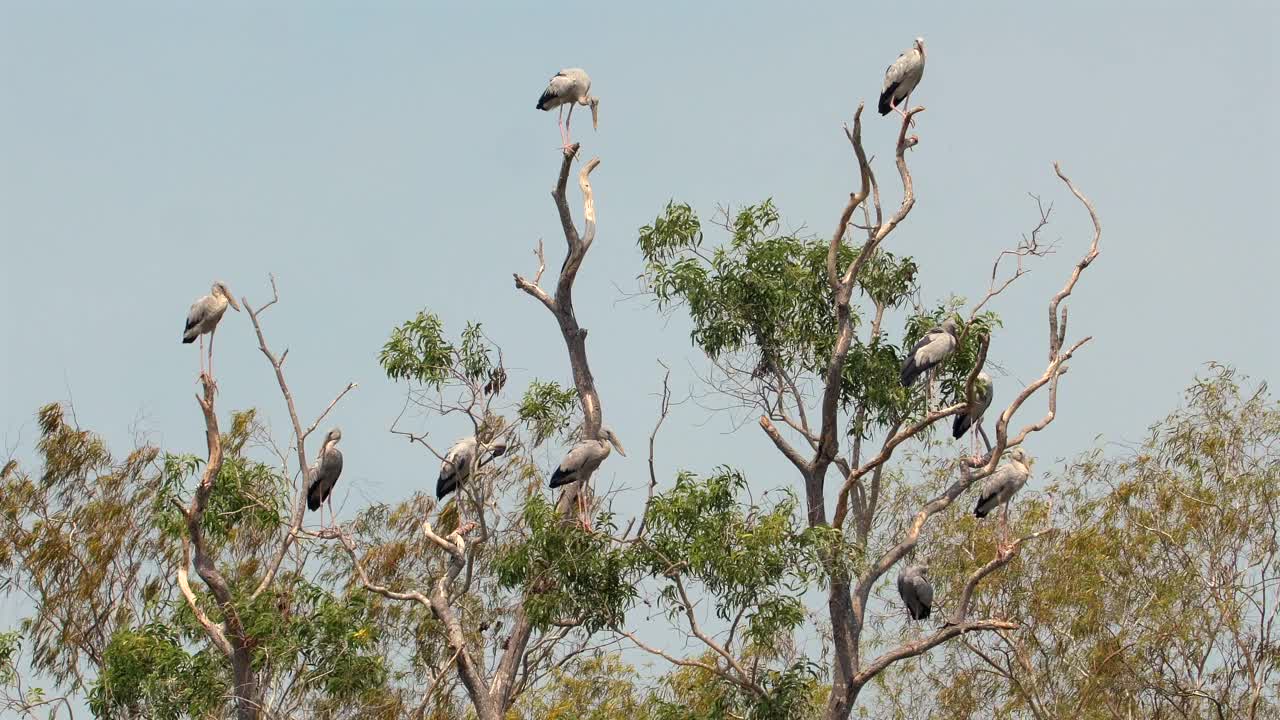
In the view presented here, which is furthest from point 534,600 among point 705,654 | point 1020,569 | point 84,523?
point 84,523

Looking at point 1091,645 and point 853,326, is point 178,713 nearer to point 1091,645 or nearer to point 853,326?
point 853,326

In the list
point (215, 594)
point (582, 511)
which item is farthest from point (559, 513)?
point (215, 594)

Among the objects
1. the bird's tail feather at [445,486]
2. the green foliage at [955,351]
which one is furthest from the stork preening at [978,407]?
the bird's tail feather at [445,486]

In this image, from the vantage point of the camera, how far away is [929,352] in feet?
52.2

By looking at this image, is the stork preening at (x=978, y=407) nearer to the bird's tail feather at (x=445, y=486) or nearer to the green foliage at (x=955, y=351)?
the green foliage at (x=955, y=351)

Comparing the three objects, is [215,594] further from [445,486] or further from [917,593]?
[917,593]

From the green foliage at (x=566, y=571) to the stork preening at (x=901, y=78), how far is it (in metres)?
5.09

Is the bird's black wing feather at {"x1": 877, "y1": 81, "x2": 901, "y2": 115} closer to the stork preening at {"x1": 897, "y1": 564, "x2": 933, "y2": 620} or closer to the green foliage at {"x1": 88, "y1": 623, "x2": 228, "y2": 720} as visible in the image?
the stork preening at {"x1": 897, "y1": 564, "x2": 933, "y2": 620}

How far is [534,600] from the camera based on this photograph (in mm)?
15016

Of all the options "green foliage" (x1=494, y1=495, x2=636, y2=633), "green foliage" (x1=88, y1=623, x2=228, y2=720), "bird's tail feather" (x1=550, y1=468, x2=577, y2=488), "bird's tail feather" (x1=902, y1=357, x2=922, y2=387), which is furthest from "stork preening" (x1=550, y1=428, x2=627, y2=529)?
"green foliage" (x1=88, y1=623, x2=228, y2=720)

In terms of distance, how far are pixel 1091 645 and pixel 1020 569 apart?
1304 millimetres

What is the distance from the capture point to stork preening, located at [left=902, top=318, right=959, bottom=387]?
52.2 feet

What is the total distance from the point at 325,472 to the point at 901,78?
7.02 m

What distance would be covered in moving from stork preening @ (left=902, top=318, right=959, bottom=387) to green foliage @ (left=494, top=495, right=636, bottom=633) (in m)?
3.15
